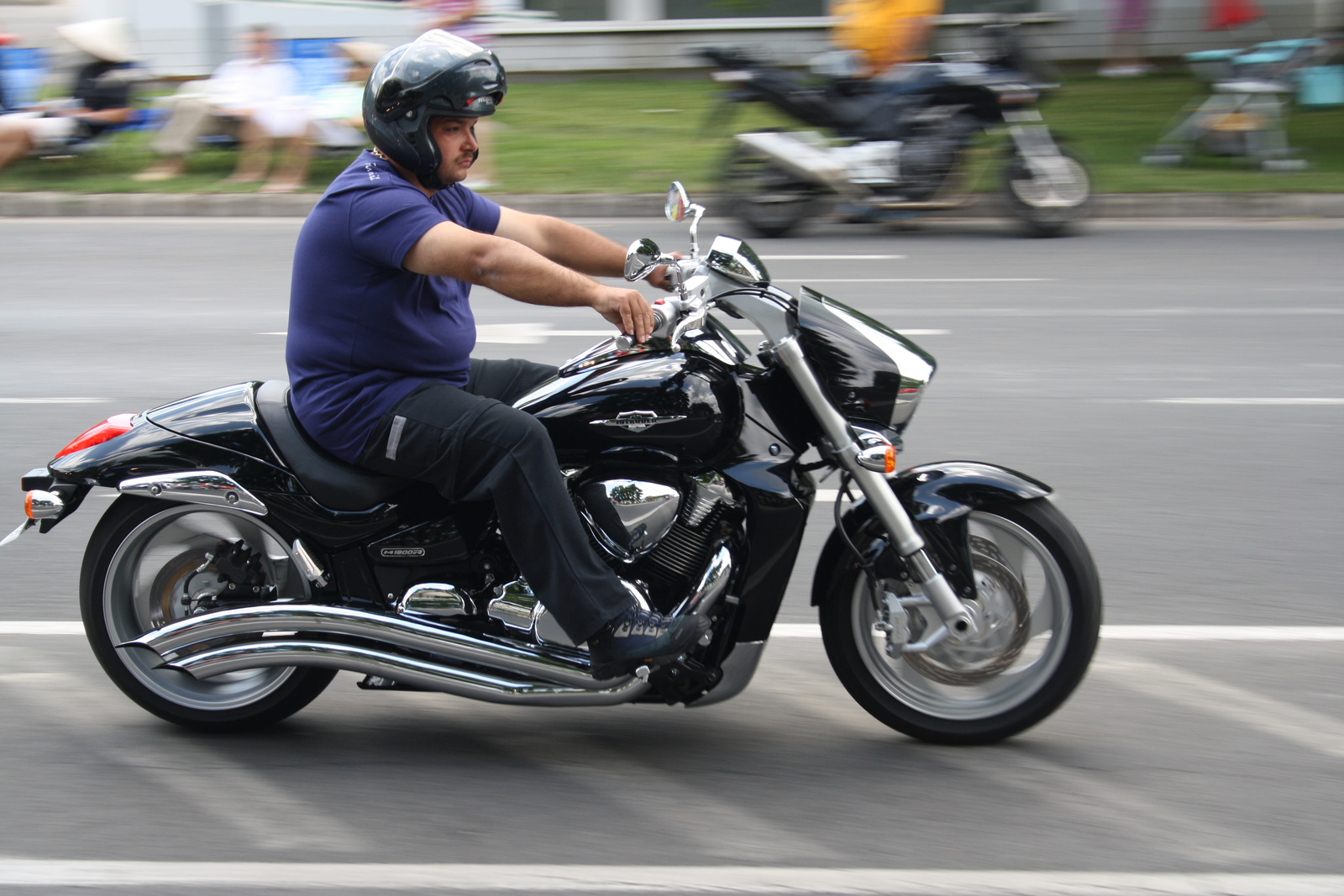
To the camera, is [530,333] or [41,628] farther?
[530,333]

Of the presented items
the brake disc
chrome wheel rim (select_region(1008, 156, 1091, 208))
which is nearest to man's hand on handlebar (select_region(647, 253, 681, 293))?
the brake disc

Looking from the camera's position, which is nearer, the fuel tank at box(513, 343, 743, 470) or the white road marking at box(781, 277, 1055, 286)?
the fuel tank at box(513, 343, 743, 470)

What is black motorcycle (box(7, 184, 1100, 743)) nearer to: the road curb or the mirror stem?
the mirror stem

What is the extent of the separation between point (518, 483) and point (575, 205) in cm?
937

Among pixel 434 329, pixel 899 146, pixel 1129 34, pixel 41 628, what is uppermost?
pixel 1129 34

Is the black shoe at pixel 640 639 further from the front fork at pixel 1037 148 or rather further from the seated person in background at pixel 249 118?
the seated person in background at pixel 249 118

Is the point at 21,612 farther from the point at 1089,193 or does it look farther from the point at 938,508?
the point at 1089,193

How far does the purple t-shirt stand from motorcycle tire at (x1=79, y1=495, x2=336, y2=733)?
427 millimetres

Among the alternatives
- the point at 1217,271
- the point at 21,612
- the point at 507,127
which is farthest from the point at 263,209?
the point at 21,612

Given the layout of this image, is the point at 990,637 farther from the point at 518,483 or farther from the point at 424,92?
the point at 424,92

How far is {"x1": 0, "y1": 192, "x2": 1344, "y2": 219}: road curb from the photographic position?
459 inches

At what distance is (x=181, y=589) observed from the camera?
12.0 feet

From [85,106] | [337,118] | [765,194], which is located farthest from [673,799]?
[85,106]

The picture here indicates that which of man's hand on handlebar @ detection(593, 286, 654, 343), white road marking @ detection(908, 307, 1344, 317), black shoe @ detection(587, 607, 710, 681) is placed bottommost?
white road marking @ detection(908, 307, 1344, 317)
